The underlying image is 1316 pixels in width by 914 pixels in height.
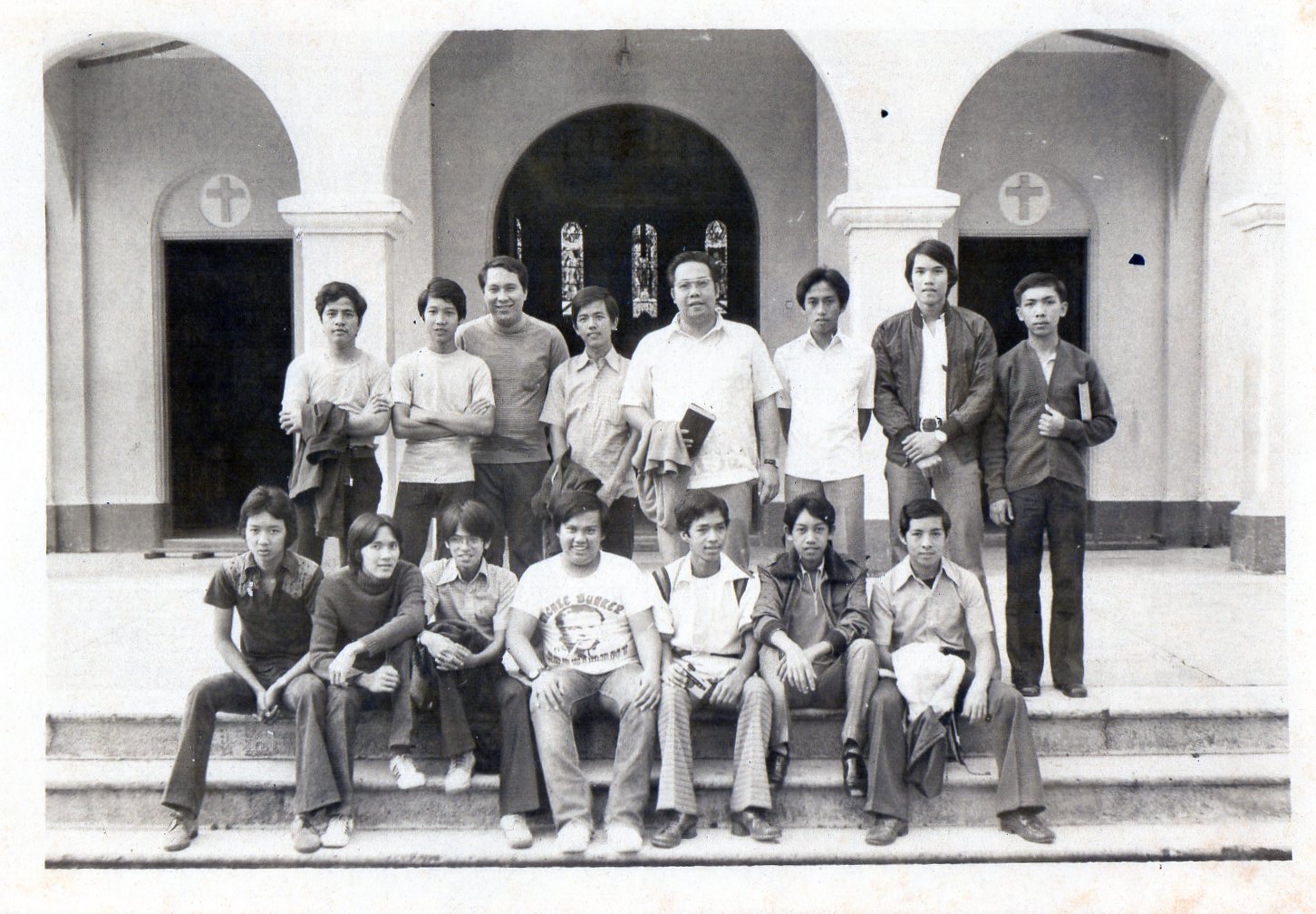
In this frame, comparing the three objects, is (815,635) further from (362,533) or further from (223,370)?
(223,370)

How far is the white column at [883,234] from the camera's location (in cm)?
527

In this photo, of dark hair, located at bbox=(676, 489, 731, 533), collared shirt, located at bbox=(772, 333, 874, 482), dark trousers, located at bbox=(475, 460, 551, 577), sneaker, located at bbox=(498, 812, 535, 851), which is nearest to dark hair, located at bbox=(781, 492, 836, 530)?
dark hair, located at bbox=(676, 489, 731, 533)

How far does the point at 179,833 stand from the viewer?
3.42m

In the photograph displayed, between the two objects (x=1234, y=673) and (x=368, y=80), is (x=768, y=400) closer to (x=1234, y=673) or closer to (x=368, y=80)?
(x=1234, y=673)

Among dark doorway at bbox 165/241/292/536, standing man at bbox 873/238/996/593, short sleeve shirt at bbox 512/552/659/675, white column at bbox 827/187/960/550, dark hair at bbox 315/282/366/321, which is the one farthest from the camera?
dark doorway at bbox 165/241/292/536

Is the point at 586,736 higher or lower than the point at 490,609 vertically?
lower

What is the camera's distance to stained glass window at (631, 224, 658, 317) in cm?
779

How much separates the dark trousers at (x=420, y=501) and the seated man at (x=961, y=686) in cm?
162

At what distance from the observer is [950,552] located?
3.99m

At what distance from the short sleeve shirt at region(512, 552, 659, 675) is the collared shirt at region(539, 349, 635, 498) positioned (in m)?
0.68

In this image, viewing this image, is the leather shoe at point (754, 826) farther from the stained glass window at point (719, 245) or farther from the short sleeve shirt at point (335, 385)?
the stained glass window at point (719, 245)

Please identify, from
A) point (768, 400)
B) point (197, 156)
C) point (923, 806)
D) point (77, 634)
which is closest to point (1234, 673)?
point (923, 806)

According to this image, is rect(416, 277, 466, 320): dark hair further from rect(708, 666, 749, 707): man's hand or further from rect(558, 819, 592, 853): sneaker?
rect(558, 819, 592, 853): sneaker

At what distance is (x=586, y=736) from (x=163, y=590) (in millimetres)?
3400
